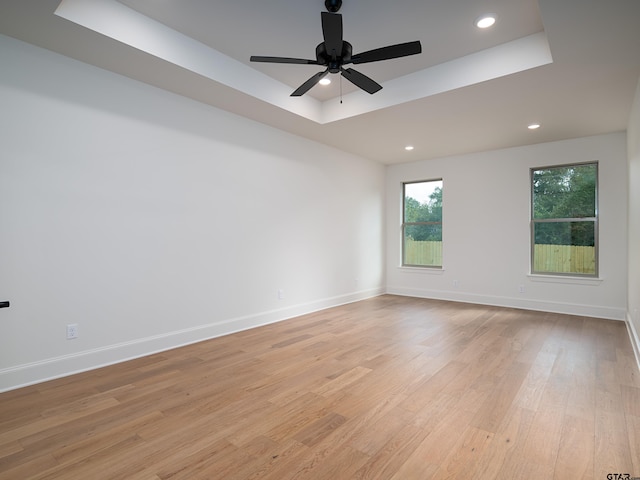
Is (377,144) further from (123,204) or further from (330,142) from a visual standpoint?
(123,204)

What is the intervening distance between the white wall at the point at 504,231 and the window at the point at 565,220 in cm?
14

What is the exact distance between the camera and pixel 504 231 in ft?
18.9

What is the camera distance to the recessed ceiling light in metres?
2.79

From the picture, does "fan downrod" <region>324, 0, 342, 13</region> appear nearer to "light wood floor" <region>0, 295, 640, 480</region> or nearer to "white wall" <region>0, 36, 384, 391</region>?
"white wall" <region>0, 36, 384, 391</region>

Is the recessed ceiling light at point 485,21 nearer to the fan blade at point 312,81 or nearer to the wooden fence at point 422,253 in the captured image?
the fan blade at point 312,81

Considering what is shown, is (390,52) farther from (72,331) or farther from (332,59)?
(72,331)

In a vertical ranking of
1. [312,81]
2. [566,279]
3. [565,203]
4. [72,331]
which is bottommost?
[72,331]

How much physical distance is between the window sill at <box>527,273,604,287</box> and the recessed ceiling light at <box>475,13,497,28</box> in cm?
402

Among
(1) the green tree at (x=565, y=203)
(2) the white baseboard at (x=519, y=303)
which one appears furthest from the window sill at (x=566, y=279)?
(1) the green tree at (x=565, y=203)

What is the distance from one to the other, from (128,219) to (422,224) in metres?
5.20

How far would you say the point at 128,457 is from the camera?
5.94 ft

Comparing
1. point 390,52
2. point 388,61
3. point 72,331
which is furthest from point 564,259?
point 72,331

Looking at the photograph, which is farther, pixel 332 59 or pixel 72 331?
pixel 72 331

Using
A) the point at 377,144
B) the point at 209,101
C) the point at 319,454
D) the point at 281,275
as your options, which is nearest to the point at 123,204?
the point at 209,101
